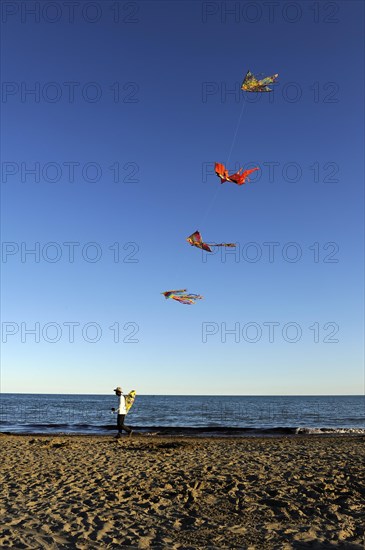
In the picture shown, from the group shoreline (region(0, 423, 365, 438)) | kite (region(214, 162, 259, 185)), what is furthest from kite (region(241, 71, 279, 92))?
shoreline (region(0, 423, 365, 438))

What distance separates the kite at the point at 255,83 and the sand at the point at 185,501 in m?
8.55

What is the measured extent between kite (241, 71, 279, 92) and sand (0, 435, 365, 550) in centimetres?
855

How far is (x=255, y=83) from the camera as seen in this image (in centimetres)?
1099

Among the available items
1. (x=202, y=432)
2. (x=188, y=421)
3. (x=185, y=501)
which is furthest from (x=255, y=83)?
(x=188, y=421)

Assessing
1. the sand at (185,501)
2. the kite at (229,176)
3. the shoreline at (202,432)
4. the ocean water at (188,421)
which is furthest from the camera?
the ocean water at (188,421)

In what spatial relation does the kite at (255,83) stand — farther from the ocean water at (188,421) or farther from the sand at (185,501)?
the ocean water at (188,421)

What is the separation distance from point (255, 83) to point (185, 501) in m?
9.03

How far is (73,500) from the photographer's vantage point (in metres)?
7.59

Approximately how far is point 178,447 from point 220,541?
896 cm

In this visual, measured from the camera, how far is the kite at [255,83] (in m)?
10.9

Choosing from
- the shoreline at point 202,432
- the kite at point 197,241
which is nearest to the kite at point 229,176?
the kite at point 197,241

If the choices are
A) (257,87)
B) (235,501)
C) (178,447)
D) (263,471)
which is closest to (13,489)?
(235,501)

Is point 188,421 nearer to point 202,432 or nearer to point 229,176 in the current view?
point 202,432

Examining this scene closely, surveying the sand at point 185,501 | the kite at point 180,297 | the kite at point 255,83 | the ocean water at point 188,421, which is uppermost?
the kite at point 255,83
